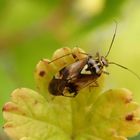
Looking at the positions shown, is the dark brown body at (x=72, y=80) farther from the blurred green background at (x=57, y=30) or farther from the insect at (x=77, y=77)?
the blurred green background at (x=57, y=30)

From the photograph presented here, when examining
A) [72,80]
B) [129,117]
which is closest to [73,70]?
[72,80]

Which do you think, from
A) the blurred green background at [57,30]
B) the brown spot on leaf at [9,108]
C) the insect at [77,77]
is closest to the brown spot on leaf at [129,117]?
the insect at [77,77]

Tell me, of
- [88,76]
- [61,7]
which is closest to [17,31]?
[61,7]

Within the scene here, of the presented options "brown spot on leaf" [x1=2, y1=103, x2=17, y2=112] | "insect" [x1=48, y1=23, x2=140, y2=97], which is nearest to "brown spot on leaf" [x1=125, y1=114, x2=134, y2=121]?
"insect" [x1=48, y1=23, x2=140, y2=97]

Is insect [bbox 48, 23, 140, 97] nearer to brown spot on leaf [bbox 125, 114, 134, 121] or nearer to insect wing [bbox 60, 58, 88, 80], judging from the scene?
insect wing [bbox 60, 58, 88, 80]

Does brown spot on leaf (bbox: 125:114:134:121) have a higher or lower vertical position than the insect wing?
lower
